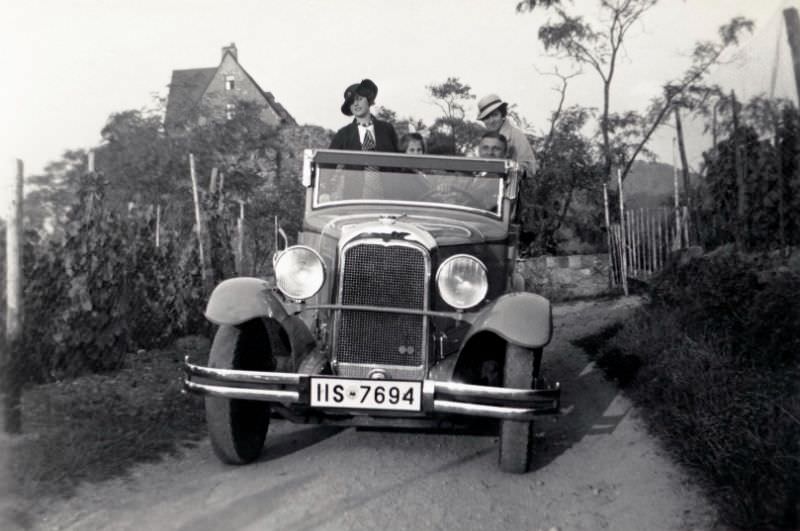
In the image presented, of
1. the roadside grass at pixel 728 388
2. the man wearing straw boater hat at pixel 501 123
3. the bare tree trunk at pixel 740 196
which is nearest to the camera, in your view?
the roadside grass at pixel 728 388

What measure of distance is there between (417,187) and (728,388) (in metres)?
2.11

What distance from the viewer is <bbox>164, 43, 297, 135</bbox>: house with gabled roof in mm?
20078

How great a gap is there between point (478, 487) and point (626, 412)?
1.63 meters

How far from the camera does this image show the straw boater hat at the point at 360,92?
18.6 ft

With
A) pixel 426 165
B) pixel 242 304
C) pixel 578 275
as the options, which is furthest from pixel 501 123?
pixel 578 275

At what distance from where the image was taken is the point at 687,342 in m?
5.30

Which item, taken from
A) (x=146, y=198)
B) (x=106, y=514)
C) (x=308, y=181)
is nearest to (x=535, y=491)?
(x=106, y=514)

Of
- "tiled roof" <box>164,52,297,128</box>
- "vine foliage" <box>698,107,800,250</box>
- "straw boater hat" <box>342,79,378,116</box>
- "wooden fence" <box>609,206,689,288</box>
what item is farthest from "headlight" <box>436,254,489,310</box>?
"tiled roof" <box>164,52,297,128</box>

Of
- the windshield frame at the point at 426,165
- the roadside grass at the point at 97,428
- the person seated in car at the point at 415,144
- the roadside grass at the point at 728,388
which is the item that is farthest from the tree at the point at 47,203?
the roadside grass at the point at 728,388

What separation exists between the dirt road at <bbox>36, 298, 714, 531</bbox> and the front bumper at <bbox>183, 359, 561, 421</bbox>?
37cm

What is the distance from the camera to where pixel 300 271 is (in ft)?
12.5

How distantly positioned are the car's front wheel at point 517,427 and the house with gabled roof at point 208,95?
17457 millimetres

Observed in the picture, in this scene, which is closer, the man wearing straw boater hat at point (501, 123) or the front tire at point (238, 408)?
the front tire at point (238, 408)

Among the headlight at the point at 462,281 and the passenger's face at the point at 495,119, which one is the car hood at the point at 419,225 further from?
the passenger's face at the point at 495,119
